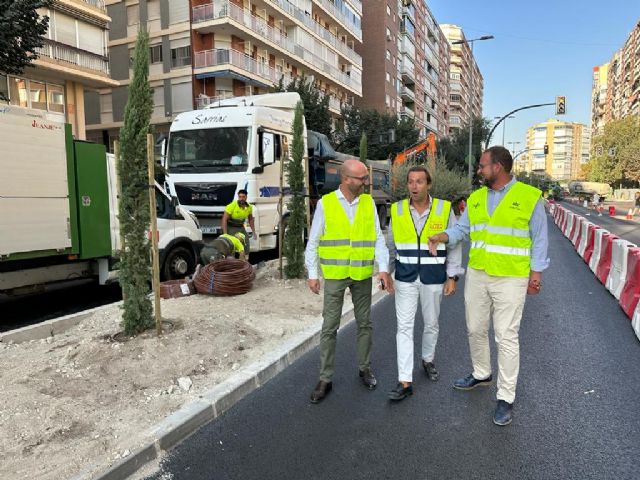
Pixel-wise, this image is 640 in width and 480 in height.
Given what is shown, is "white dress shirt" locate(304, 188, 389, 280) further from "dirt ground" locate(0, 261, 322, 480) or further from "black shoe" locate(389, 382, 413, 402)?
"dirt ground" locate(0, 261, 322, 480)

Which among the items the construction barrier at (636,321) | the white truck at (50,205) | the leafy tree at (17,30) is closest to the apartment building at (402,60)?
the leafy tree at (17,30)

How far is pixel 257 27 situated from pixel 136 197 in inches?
1216

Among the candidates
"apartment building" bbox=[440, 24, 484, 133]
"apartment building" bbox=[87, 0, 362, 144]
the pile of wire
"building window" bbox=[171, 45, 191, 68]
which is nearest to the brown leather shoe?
the pile of wire

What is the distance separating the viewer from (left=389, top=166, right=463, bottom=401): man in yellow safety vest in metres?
3.91

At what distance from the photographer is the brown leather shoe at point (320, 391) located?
3907mm

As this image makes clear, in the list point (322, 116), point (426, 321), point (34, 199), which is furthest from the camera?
point (322, 116)

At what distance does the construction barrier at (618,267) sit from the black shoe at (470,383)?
4367 mm

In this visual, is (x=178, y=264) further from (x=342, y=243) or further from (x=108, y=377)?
(x=342, y=243)

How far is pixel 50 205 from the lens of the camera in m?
6.55

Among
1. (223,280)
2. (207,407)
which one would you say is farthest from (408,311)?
(223,280)

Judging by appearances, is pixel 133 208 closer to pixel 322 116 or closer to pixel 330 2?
pixel 322 116

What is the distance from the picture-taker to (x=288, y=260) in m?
8.66

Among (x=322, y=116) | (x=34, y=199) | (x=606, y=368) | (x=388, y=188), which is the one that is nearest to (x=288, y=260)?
(x=34, y=199)

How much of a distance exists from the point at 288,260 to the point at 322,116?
23125mm
